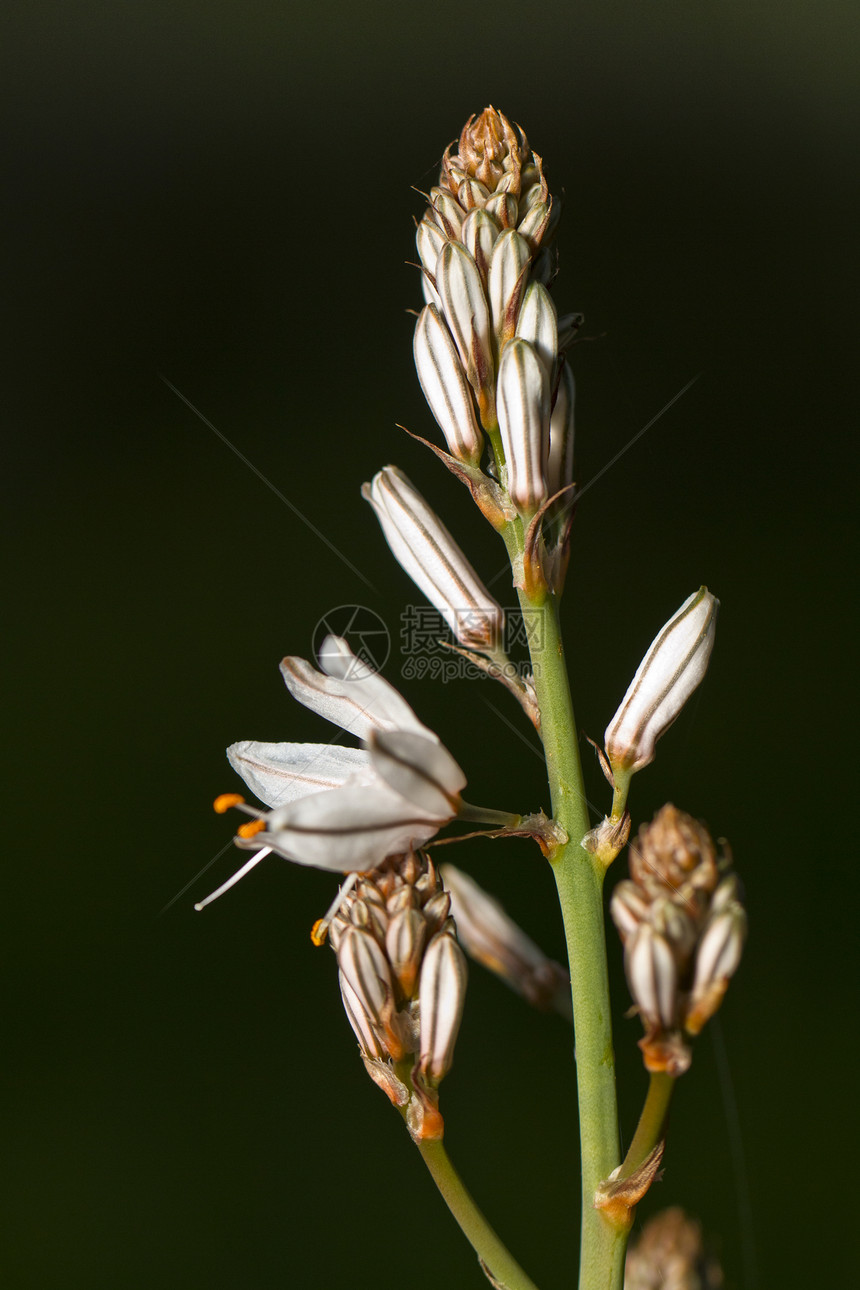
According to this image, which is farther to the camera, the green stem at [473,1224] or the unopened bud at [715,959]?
the green stem at [473,1224]

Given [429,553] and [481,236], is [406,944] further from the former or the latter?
[481,236]

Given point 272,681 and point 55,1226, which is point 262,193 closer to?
point 272,681

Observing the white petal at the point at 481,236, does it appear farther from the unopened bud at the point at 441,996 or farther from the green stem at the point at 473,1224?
the green stem at the point at 473,1224

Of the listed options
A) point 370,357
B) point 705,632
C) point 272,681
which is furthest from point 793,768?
point 705,632

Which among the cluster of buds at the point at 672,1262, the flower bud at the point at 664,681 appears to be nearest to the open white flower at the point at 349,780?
the flower bud at the point at 664,681

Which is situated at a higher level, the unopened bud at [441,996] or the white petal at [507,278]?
the white petal at [507,278]
